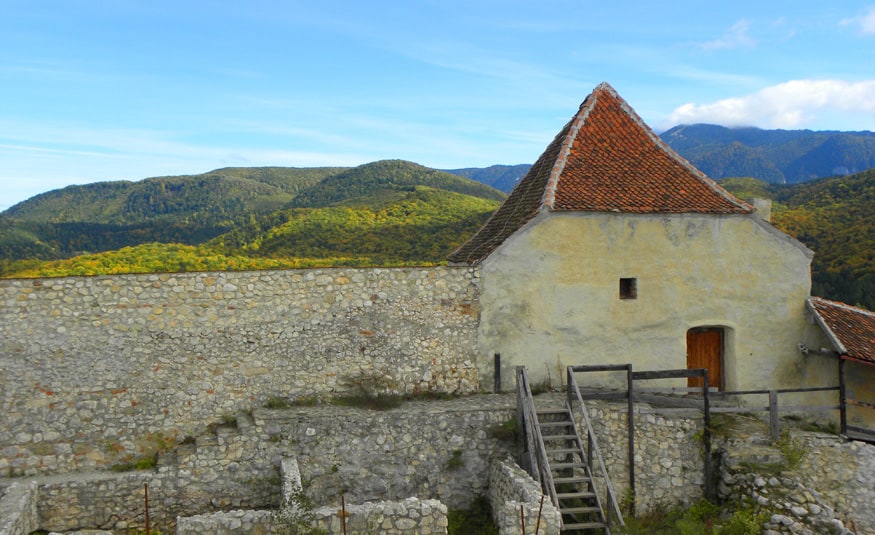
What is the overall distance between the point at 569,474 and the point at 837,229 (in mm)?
20876

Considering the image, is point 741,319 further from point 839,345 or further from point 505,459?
point 505,459

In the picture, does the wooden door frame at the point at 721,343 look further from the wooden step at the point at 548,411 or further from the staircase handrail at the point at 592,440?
the wooden step at the point at 548,411

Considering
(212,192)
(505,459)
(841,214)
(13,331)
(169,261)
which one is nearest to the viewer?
(13,331)

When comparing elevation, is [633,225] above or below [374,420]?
above

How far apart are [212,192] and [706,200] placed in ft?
199

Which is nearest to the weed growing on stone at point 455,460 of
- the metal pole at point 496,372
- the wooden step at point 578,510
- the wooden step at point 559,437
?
the wooden step at point 559,437

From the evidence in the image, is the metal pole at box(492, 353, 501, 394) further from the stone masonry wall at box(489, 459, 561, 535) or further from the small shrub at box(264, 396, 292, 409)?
the small shrub at box(264, 396, 292, 409)

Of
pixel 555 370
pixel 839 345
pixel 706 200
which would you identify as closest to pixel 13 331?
Result: pixel 555 370

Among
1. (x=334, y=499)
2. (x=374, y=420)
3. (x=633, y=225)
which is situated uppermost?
(x=633, y=225)

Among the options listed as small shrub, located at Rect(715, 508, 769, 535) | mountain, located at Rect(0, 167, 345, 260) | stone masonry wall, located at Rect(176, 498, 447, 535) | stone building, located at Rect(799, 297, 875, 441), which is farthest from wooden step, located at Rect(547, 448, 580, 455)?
mountain, located at Rect(0, 167, 345, 260)

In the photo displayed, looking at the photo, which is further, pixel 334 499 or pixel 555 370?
pixel 555 370

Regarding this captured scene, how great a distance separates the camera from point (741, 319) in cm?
1218

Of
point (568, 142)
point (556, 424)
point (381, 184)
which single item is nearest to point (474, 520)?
point (556, 424)

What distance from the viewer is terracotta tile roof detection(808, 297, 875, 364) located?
11086mm
